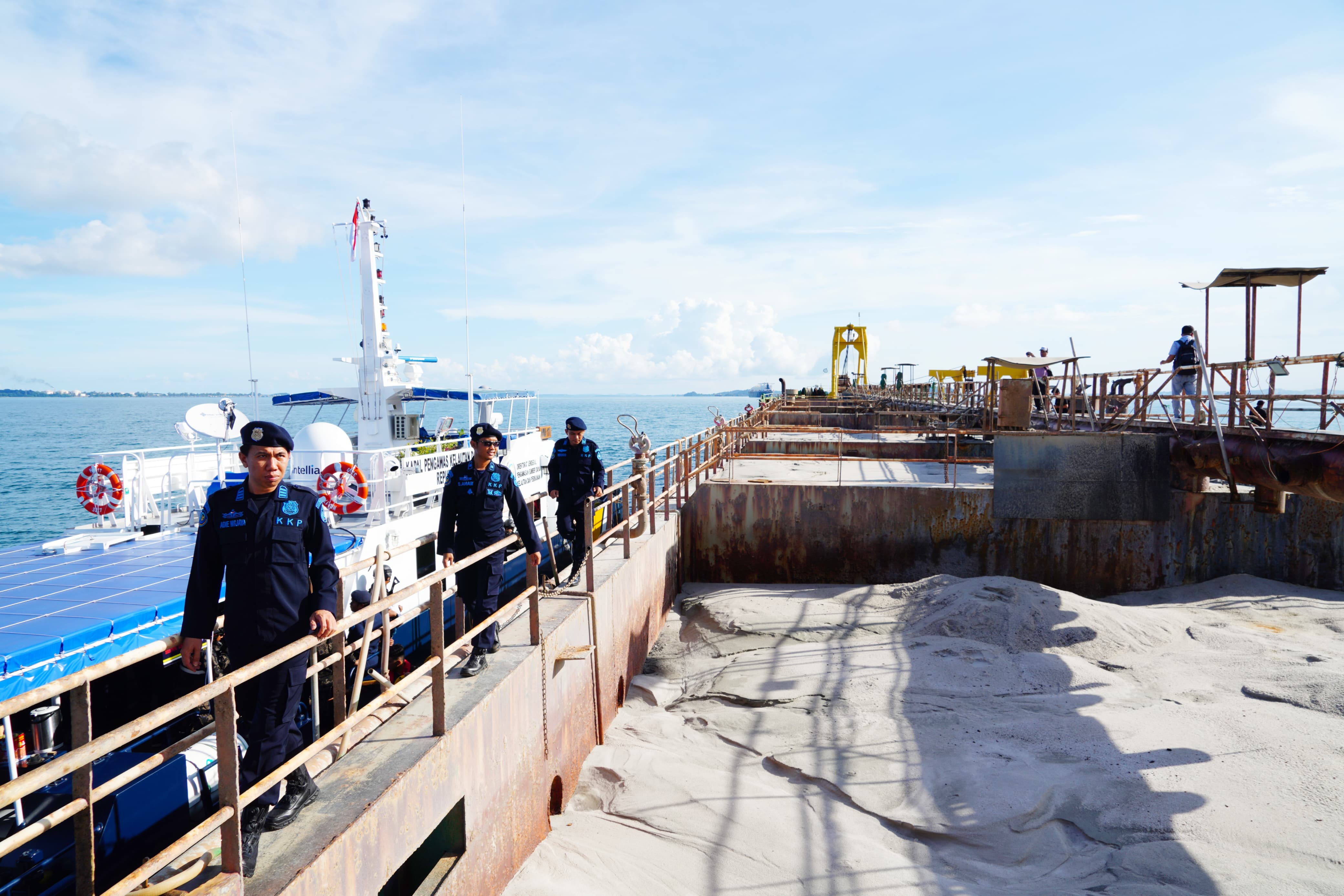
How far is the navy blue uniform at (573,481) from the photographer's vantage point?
8211 millimetres

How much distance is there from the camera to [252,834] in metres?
3.21

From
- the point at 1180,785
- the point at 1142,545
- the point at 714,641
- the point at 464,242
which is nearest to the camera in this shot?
the point at 1180,785

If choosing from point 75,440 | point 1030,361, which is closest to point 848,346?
point 1030,361

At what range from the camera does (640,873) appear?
5188 millimetres

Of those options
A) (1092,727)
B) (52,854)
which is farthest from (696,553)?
(52,854)

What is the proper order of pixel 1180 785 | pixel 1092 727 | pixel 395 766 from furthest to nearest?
pixel 1092 727, pixel 1180 785, pixel 395 766

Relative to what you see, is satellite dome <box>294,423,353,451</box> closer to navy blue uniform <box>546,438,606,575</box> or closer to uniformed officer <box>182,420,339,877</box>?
navy blue uniform <box>546,438,606,575</box>

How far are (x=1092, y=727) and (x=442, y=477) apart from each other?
1229 centimetres

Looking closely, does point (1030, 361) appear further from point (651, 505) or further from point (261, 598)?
point (261, 598)

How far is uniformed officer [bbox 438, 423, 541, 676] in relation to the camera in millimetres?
5508

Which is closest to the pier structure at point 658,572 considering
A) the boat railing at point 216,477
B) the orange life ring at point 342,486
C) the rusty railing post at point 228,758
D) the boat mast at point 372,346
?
the rusty railing post at point 228,758

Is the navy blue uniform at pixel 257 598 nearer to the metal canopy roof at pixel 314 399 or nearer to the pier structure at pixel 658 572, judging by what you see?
the pier structure at pixel 658 572

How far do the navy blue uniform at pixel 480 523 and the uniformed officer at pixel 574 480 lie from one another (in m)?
2.37

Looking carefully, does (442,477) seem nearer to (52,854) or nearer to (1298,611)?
(52,854)
